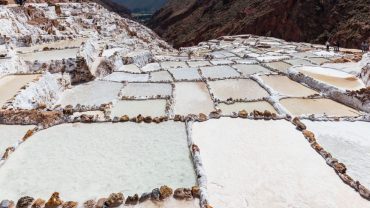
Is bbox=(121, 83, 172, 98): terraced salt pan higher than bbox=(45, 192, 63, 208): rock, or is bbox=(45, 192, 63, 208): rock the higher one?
bbox=(121, 83, 172, 98): terraced salt pan

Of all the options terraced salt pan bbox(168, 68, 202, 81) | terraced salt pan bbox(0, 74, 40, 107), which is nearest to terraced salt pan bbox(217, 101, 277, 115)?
terraced salt pan bbox(168, 68, 202, 81)

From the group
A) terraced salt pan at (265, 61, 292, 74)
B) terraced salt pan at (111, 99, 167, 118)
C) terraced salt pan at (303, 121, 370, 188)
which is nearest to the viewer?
terraced salt pan at (303, 121, 370, 188)

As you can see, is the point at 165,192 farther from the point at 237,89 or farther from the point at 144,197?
the point at 237,89

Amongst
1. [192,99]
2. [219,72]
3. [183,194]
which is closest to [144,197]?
[183,194]

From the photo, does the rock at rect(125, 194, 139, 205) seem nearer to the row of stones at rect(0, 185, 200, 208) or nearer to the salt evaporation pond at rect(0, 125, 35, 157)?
the row of stones at rect(0, 185, 200, 208)

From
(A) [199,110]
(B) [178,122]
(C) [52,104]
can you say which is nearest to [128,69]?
(C) [52,104]

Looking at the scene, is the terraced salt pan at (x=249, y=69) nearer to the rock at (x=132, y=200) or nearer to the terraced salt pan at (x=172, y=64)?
the terraced salt pan at (x=172, y=64)
